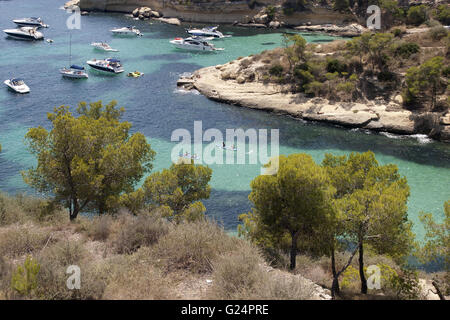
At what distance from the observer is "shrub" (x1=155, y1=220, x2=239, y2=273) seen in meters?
15.6

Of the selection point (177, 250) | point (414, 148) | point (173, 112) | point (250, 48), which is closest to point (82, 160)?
point (177, 250)

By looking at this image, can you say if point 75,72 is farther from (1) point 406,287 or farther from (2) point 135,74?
(1) point 406,287

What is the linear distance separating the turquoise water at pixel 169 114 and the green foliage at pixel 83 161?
8937mm

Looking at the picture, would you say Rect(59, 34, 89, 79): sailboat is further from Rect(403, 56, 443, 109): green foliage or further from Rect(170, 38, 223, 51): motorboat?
Rect(403, 56, 443, 109): green foliage

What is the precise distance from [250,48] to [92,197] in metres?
58.0

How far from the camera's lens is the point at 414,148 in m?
41.1

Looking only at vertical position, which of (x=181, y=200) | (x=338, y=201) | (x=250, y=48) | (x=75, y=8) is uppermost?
(x=75, y=8)

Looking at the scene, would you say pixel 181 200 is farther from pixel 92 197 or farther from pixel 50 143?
pixel 50 143

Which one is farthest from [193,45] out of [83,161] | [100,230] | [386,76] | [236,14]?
[100,230]

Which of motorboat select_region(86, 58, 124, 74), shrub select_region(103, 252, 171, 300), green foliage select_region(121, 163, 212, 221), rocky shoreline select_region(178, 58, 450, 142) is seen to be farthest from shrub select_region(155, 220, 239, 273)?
motorboat select_region(86, 58, 124, 74)

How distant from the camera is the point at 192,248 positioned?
52.7 feet

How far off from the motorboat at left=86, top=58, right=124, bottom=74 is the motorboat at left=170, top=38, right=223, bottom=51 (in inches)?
593

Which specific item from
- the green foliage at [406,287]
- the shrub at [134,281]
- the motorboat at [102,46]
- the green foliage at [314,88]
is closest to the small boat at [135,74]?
the motorboat at [102,46]

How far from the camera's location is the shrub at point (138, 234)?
17.5 metres
